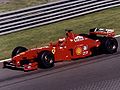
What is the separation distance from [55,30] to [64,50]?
6083mm

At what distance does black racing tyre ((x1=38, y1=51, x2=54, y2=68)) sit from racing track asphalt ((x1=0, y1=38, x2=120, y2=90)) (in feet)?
0.56

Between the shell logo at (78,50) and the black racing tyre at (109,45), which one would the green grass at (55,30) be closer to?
the shell logo at (78,50)

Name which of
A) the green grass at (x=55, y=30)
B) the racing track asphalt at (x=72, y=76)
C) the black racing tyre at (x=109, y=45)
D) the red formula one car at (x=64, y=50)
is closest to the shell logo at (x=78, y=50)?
the red formula one car at (x=64, y=50)

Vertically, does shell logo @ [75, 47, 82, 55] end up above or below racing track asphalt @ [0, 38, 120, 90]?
above

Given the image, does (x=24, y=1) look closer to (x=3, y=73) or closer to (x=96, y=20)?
(x=96, y=20)

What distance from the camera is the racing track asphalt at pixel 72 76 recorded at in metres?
12.9

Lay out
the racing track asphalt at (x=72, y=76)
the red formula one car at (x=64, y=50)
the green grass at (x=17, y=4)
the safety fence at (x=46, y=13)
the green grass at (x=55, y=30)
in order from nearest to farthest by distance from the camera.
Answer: the racing track asphalt at (x=72, y=76) < the red formula one car at (x=64, y=50) < the green grass at (x=55, y=30) < the safety fence at (x=46, y=13) < the green grass at (x=17, y=4)

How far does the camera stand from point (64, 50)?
15523 millimetres

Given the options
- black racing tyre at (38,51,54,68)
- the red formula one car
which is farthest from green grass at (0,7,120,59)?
black racing tyre at (38,51,54,68)

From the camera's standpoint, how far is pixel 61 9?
22.4 metres

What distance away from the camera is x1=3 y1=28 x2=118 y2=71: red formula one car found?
1480 cm

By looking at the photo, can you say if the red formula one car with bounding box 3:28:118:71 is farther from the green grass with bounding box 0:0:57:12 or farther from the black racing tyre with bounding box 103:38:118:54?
the green grass with bounding box 0:0:57:12

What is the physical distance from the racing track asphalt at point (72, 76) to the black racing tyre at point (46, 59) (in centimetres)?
17

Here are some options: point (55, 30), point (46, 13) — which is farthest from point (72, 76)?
point (46, 13)
